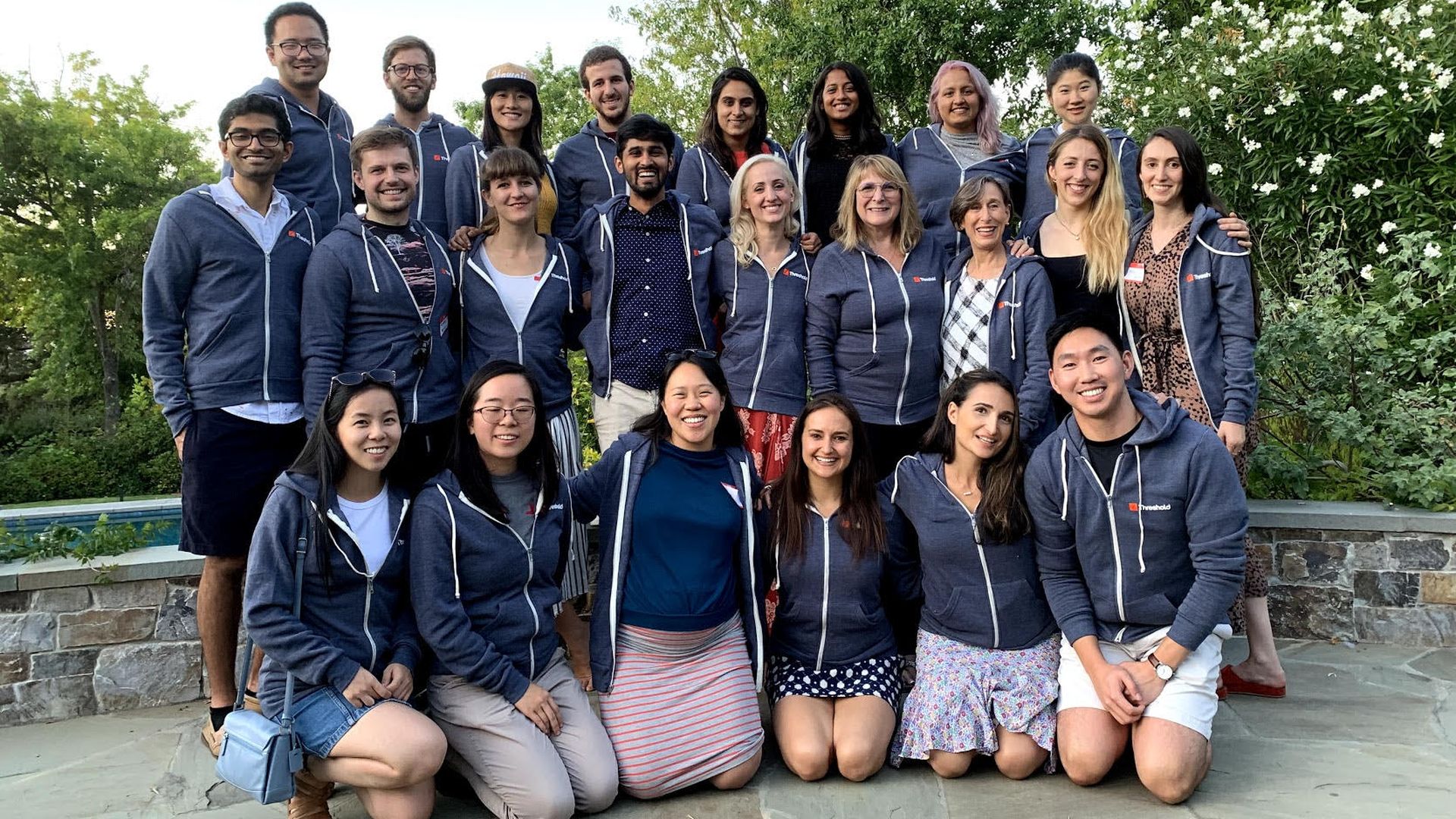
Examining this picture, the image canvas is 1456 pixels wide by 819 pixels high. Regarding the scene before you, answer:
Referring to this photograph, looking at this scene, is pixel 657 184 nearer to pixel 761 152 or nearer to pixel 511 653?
pixel 761 152

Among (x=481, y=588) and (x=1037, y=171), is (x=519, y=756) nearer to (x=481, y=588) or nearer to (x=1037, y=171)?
(x=481, y=588)

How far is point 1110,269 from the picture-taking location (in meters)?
3.88

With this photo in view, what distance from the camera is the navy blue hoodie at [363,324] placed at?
347 centimetres

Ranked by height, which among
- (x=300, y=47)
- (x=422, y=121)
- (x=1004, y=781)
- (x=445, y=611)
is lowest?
(x=1004, y=781)

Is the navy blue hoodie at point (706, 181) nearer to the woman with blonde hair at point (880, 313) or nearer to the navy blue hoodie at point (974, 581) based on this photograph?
the woman with blonde hair at point (880, 313)

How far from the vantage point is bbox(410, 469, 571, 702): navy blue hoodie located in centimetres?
304

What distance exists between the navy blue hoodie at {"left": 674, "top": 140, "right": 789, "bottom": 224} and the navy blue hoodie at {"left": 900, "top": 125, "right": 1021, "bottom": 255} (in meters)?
0.58

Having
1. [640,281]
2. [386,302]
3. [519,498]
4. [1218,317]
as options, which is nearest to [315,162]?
[386,302]

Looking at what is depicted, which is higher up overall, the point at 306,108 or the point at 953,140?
the point at 306,108

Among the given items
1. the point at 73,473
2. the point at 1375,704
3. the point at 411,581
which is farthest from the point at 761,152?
the point at 73,473

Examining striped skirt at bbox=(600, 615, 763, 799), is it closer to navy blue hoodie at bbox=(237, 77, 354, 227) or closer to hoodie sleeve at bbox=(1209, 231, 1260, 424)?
hoodie sleeve at bbox=(1209, 231, 1260, 424)

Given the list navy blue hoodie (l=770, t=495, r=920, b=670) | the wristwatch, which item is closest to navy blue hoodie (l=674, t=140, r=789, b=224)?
navy blue hoodie (l=770, t=495, r=920, b=670)

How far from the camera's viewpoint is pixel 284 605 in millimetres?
2848

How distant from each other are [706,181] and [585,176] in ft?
1.70
